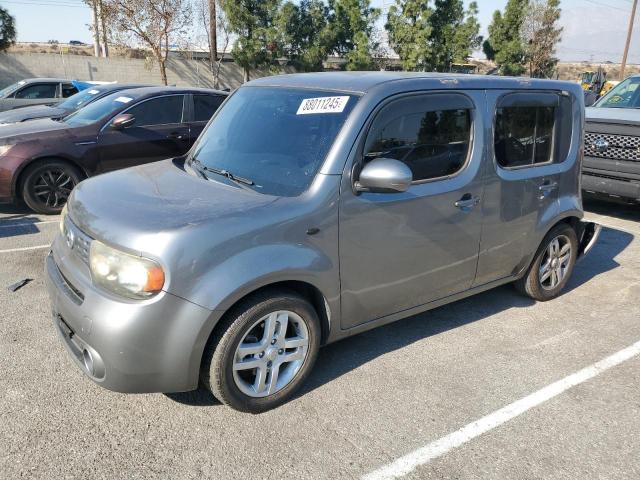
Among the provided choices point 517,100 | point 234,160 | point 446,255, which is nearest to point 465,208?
point 446,255

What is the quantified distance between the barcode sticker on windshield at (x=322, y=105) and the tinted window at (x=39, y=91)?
12302 mm

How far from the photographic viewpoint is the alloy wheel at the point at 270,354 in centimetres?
278

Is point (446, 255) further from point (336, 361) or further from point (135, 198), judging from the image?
point (135, 198)

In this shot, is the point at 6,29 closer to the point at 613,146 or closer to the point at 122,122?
the point at 122,122

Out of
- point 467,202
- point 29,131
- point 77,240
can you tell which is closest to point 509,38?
point 29,131

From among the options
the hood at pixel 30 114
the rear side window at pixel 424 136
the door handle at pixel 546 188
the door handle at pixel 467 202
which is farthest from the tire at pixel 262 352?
the hood at pixel 30 114

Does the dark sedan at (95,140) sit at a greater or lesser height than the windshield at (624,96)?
lesser

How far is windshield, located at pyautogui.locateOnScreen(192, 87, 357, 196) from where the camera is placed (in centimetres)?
300

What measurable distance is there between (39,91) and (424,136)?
42.1ft

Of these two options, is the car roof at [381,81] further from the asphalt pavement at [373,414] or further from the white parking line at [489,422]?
the white parking line at [489,422]

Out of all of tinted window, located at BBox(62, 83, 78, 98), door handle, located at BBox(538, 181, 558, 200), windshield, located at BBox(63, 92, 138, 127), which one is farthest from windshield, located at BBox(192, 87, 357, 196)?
tinted window, located at BBox(62, 83, 78, 98)

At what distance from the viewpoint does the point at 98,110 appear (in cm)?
725

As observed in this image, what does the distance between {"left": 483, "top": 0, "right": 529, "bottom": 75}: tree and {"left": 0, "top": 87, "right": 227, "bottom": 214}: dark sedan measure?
2758 cm

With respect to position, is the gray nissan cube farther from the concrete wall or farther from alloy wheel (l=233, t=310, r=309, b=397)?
the concrete wall
